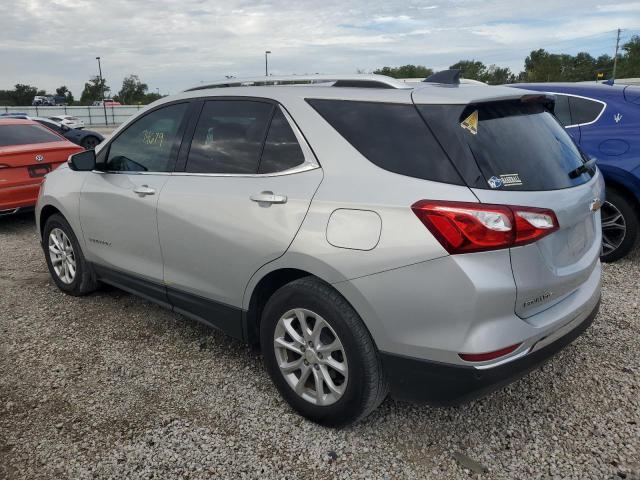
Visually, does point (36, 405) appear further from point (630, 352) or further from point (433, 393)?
point (630, 352)

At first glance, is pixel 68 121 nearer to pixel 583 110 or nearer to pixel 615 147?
pixel 583 110

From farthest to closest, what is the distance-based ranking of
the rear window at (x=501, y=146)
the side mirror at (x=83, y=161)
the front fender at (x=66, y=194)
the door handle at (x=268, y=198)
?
1. the front fender at (x=66, y=194)
2. the side mirror at (x=83, y=161)
3. the door handle at (x=268, y=198)
4. the rear window at (x=501, y=146)

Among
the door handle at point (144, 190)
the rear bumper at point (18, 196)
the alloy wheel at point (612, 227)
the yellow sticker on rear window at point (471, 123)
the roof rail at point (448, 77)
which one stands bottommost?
the alloy wheel at point (612, 227)

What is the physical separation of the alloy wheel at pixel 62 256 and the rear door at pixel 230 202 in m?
1.52

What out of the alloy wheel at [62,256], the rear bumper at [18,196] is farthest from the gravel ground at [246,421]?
the rear bumper at [18,196]

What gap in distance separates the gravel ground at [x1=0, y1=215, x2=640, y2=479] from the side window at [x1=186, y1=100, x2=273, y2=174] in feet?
4.20

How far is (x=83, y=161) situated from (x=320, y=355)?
2.48 metres

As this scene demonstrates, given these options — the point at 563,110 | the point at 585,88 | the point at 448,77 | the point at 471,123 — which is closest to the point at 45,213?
the point at 448,77

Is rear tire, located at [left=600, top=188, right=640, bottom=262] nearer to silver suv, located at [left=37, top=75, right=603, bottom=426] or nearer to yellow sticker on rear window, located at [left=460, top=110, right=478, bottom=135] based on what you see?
silver suv, located at [left=37, top=75, right=603, bottom=426]

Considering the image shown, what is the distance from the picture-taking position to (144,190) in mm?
3490

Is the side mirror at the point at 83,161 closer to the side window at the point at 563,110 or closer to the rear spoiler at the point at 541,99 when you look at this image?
the rear spoiler at the point at 541,99

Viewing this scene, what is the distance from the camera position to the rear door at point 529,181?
2.24 m

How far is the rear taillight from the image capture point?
2.15m

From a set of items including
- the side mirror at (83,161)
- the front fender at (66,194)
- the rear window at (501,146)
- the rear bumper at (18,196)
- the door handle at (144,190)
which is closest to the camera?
the rear window at (501,146)
